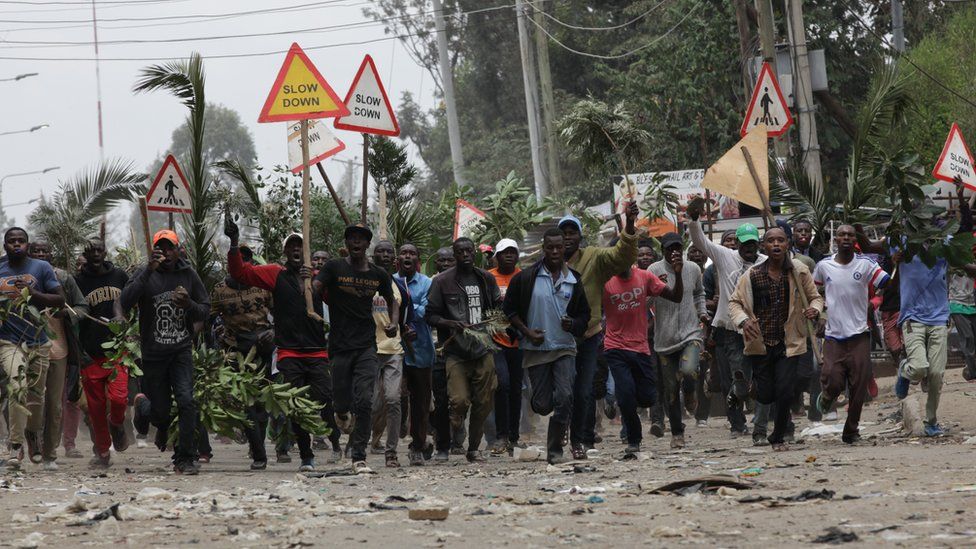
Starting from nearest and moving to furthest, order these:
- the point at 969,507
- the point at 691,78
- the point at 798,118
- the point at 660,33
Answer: the point at 969,507 → the point at 798,118 → the point at 691,78 → the point at 660,33

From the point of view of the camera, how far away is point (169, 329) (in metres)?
11.7

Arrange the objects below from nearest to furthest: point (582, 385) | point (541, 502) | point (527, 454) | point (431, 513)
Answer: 1. point (431, 513)
2. point (541, 502)
3. point (582, 385)
4. point (527, 454)

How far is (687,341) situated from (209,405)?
14.1ft

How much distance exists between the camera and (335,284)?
38.1ft

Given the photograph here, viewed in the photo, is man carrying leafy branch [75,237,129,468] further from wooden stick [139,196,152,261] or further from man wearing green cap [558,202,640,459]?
man wearing green cap [558,202,640,459]

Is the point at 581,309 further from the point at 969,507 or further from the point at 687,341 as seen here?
the point at 969,507

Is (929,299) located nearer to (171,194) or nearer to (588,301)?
(588,301)

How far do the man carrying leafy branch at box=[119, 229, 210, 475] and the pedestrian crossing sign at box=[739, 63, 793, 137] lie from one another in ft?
23.1

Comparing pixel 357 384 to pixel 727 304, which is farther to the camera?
pixel 727 304

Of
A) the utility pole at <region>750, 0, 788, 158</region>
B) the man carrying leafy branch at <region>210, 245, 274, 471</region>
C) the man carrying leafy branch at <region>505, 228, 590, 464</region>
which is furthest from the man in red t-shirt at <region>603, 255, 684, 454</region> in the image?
the utility pole at <region>750, 0, 788, 158</region>

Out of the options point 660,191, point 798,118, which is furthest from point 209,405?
point 798,118

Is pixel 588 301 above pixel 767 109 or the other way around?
the other way around

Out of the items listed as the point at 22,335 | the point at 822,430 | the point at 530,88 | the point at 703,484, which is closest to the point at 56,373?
the point at 22,335

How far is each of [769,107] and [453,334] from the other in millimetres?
5817
